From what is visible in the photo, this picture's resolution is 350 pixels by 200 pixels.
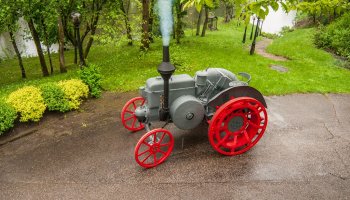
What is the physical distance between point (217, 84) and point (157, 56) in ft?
31.1

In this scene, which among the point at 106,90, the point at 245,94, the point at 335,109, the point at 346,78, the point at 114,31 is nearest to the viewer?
the point at 245,94

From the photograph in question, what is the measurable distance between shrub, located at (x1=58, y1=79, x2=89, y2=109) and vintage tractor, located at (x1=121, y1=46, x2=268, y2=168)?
3.32 m

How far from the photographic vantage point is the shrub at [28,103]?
7.42m

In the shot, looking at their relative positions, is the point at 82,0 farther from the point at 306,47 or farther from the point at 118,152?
the point at 306,47

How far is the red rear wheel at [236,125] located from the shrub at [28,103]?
5.06 meters

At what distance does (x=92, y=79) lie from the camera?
9352 millimetres

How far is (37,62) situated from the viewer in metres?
21.4

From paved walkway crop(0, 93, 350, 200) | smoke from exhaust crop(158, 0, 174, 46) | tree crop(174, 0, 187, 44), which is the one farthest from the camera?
tree crop(174, 0, 187, 44)

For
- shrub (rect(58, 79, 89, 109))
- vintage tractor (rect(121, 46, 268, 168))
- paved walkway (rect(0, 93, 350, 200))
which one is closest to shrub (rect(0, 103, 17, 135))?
paved walkway (rect(0, 93, 350, 200))

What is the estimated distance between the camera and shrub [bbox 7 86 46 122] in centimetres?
742

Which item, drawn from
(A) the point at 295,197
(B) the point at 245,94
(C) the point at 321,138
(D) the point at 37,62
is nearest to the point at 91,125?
(B) the point at 245,94

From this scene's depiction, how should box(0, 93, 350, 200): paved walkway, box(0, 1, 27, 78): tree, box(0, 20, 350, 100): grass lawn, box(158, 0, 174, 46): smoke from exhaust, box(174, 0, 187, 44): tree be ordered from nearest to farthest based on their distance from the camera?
box(158, 0, 174, 46): smoke from exhaust
box(0, 93, 350, 200): paved walkway
box(0, 1, 27, 78): tree
box(0, 20, 350, 100): grass lawn
box(174, 0, 187, 44): tree

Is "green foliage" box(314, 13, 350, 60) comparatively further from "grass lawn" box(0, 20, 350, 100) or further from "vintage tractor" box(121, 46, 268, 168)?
"vintage tractor" box(121, 46, 268, 168)

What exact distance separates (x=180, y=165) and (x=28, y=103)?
466 cm
